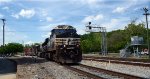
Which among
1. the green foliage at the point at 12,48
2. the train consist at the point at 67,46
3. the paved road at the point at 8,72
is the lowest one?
the paved road at the point at 8,72

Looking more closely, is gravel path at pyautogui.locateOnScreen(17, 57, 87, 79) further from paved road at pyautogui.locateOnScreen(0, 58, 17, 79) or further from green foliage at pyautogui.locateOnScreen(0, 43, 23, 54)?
green foliage at pyautogui.locateOnScreen(0, 43, 23, 54)

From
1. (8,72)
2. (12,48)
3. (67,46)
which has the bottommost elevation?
(8,72)

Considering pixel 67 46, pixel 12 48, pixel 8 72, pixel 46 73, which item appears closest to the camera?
pixel 46 73

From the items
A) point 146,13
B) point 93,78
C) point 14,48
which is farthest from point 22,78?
point 14,48

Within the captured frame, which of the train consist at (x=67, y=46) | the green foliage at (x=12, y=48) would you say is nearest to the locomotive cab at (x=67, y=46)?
the train consist at (x=67, y=46)

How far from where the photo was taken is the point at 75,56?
102 ft

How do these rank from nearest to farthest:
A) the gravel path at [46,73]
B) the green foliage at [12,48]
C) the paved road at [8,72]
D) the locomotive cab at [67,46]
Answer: the gravel path at [46,73] → the paved road at [8,72] → the locomotive cab at [67,46] → the green foliage at [12,48]

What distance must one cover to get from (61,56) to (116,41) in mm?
99960

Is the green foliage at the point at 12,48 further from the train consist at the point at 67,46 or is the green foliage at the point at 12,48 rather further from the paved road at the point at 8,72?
the train consist at the point at 67,46

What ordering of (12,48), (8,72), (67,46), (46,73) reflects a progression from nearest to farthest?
(46,73) < (8,72) < (67,46) < (12,48)

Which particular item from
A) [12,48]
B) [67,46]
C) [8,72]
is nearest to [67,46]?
[67,46]

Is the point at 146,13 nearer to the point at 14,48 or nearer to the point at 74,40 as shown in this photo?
the point at 74,40

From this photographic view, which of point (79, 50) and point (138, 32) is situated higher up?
point (138, 32)

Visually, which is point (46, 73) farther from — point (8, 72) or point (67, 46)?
point (67, 46)
